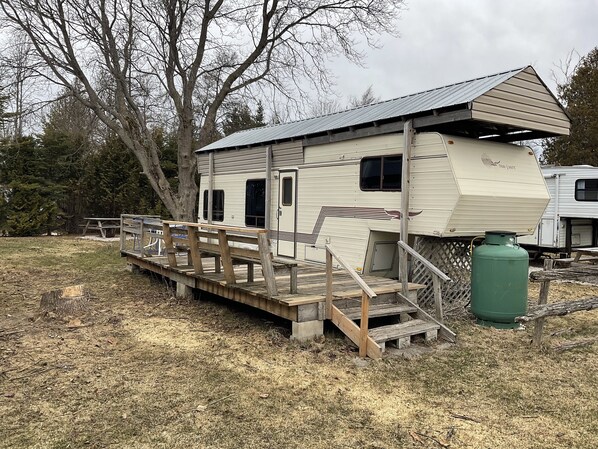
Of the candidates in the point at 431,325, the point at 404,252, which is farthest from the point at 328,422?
the point at 404,252

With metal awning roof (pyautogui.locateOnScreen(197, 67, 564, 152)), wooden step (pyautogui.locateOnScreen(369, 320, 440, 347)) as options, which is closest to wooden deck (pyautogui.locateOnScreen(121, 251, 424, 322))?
wooden step (pyautogui.locateOnScreen(369, 320, 440, 347))

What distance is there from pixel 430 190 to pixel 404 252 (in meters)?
0.93

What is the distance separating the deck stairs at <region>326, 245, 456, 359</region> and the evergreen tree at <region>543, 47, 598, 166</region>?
19.7 metres

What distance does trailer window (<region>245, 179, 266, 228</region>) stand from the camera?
984 centimetres

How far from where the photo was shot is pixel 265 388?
4.25 m

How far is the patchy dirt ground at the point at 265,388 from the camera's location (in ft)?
11.2

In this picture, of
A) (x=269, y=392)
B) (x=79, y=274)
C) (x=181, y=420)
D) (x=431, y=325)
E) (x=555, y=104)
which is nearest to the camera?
(x=181, y=420)

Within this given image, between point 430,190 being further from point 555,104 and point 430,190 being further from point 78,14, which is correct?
point 78,14

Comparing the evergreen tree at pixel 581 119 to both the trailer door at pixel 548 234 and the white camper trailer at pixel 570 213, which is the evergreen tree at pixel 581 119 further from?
the trailer door at pixel 548 234

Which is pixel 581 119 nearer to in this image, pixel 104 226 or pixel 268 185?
pixel 268 185

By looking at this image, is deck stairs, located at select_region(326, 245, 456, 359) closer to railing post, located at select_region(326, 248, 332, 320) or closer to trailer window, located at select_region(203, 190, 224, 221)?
railing post, located at select_region(326, 248, 332, 320)

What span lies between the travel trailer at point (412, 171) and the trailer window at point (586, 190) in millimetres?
6140

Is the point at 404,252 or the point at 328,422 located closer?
the point at 328,422

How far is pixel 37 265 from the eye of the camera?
Answer: 452 inches
